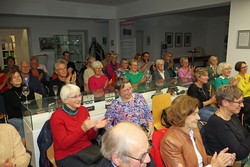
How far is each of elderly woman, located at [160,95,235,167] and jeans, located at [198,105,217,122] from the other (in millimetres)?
1460

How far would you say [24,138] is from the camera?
9.28 ft

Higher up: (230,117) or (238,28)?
(238,28)

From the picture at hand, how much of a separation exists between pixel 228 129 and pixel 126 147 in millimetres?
1190

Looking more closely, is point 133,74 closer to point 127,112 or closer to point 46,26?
point 127,112

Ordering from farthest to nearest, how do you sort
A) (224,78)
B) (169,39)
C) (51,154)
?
(169,39)
(224,78)
(51,154)

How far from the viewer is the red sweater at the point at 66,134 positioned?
6.36ft

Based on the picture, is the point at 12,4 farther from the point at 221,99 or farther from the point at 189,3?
the point at 221,99

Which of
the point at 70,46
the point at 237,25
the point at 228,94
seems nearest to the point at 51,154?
the point at 228,94

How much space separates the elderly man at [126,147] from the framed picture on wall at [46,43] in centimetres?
759

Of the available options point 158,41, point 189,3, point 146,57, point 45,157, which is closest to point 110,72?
point 146,57

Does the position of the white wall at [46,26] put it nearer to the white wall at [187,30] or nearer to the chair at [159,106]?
the white wall at [187,30]

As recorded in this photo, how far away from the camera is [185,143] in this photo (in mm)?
1659

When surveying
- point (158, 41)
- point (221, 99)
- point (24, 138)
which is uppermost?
point (158, 41)

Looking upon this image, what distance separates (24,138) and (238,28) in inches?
188
